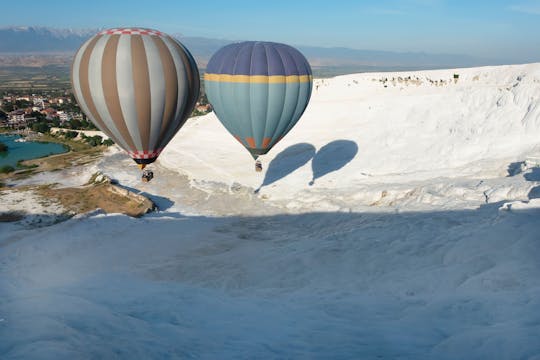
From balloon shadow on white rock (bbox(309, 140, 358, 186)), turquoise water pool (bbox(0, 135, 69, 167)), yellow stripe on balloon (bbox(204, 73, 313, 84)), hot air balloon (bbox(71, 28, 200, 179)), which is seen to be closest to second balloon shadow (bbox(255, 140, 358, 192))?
balloon shadow on white rock (bbox(309, 140, 358, 186))

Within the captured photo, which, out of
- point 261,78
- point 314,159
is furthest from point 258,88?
point 314,159

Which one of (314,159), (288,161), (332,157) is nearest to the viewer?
(332,157)

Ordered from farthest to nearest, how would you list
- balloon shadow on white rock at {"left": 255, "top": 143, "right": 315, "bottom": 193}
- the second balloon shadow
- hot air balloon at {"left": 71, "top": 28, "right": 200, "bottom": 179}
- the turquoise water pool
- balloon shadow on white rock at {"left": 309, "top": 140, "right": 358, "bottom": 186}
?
the turquoise water pool < balloon shadow on white rock at {"left": 255, "top": 143, "right": 315, "bottom": 193} < the second balloon shadow < balloon shadow on white rock at {"left": 309, "top": 140, "right": 358, "bottom": 186} < hot air balloon at {"left": 71, "top": 28, "right": 200, "bottom": 179}

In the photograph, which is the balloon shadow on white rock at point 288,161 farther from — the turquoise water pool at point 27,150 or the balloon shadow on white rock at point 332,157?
the turquoise water pool at point 27,150

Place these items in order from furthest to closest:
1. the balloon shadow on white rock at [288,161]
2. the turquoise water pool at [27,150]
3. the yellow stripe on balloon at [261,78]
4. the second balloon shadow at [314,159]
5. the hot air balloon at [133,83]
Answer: the turquoise water pool at [27,150] → the balloon shadow on white rock at [288,161] → the second balloon shadow at [314,159] → the yellow stripe on balloon at [261,78] → the hot air balloon at [133,83]

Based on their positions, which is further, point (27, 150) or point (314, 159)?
point (27, 150)

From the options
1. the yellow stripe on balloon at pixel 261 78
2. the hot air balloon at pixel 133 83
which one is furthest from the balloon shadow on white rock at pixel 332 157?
the hot air balloon at pixel 133 83

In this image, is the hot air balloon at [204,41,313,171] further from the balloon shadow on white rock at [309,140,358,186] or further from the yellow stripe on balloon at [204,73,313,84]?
the balloon shadow on white rock at [309,140,358,186]

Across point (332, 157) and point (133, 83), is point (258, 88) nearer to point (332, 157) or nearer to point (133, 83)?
point (133, 83)
